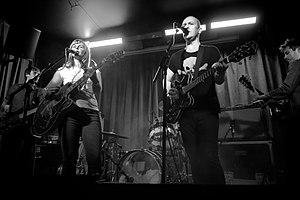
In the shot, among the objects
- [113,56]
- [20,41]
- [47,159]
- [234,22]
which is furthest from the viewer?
[234,22]

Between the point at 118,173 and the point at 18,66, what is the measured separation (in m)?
3.43

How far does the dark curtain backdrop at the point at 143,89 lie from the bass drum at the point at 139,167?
0.98m

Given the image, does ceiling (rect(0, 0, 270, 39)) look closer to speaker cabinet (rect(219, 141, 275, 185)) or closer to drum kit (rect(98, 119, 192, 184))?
drum kit (rect(98, 119, 192, 184))

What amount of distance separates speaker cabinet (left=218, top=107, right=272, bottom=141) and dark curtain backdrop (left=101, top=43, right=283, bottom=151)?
4.30ft

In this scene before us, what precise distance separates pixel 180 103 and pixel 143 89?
3.76 m

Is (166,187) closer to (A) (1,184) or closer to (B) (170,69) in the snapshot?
(A) (1,184)

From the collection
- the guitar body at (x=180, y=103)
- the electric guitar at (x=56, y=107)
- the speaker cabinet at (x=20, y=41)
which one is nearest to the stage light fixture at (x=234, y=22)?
the electric guitar at (x=56, y=107)

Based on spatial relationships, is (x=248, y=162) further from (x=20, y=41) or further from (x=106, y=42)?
(x=20, y=41)

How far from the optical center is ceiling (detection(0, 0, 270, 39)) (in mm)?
4570

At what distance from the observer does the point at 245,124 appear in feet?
12.8

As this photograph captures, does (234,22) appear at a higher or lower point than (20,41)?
higher

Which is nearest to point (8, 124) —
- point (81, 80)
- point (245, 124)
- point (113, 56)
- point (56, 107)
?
point (56, 107)

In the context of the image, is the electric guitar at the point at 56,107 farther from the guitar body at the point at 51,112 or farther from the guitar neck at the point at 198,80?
the guitar neck at the point at 198,80

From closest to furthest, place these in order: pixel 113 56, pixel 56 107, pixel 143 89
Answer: pixel 56 107 < pixel 113 56 < pixel 143 89
